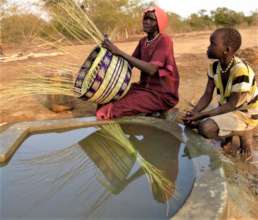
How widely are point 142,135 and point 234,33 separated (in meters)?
1.06

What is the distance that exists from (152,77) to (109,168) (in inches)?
59.9

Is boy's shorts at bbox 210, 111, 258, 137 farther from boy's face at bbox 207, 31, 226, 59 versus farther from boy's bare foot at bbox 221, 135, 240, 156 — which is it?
boy's face at bbox 207, 31, 226, 59

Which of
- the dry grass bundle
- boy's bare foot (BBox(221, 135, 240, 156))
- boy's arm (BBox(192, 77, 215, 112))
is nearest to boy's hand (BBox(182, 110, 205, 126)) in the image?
boy's arm (BBox(192, 77, 215, 112))

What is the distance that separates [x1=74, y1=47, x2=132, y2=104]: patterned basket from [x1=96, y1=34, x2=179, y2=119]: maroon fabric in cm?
11

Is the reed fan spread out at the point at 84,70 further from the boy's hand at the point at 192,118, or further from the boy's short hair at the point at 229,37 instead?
the boy's short hair at the point at 229,37

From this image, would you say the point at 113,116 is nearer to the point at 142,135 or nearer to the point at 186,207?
the point at 142,135

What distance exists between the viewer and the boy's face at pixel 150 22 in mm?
3932

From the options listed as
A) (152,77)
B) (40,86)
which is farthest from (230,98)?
(40,86)

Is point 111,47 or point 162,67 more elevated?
point 111,47

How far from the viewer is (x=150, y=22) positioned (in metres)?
3.96

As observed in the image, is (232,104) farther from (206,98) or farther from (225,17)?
(225,17)

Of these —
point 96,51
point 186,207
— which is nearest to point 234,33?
point 96,51

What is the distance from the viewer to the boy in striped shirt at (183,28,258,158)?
10.5 feet

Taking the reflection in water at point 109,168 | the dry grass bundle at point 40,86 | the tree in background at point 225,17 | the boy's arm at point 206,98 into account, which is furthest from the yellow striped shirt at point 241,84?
the tree in background at point 225,17
